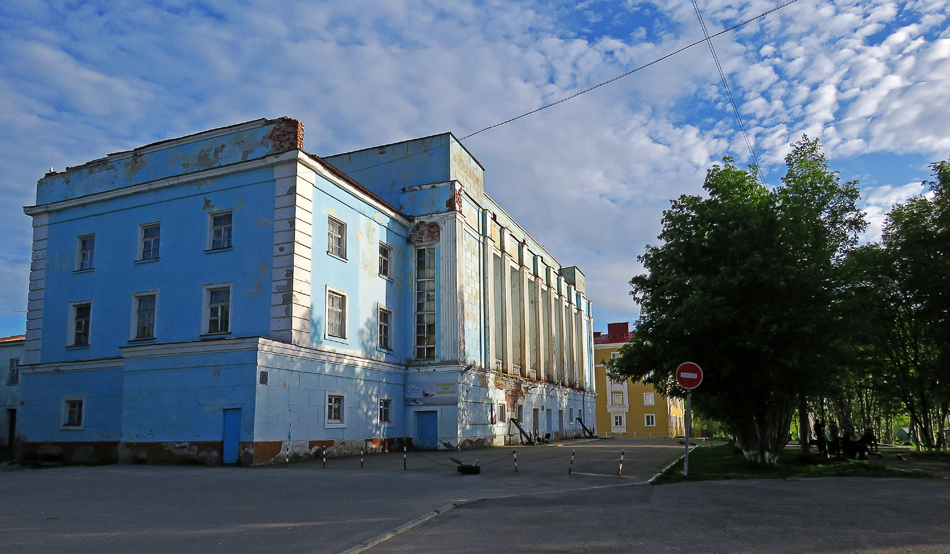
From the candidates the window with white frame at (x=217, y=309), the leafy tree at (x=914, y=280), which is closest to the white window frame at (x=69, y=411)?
the window with white frame at (x=217, y=309)

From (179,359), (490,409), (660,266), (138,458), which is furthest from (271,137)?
(490,409)

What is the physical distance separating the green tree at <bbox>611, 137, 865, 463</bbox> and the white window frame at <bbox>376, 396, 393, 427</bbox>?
11150 millimetres

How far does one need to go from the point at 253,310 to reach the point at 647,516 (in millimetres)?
16890

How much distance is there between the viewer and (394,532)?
8164 mm

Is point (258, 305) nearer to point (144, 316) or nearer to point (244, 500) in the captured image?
point (144, 316)

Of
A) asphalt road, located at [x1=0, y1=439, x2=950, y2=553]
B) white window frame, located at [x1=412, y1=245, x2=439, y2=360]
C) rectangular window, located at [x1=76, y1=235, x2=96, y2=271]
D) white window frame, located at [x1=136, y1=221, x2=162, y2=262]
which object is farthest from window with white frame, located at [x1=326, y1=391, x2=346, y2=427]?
rectangular window, located at [x1=76, y1=235, x2=96, y2=271]

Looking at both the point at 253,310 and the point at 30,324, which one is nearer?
the point at 253,310

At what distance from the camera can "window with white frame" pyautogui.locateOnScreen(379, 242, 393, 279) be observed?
29141mm

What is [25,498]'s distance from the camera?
12102 millimetres

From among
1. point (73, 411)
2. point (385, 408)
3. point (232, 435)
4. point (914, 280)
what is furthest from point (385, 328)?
point (914, 280)

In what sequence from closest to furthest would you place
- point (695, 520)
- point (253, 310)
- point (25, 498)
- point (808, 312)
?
point (695, 520)
point (25, 498)
point (808, 312)
point (253, 310)

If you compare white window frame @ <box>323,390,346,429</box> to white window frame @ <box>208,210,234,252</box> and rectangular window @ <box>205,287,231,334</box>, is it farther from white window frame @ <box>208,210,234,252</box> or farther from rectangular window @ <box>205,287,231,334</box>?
white window frame @ <box>208,210,234,252</box>

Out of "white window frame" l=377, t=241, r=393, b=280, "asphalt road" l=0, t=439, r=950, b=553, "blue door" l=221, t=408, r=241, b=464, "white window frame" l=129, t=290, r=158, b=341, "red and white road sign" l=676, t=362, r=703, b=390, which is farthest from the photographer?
"white window frame" l=377, t=241, r=393, b=280

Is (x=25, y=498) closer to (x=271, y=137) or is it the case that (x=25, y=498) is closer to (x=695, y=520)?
(x=695, y=520)
